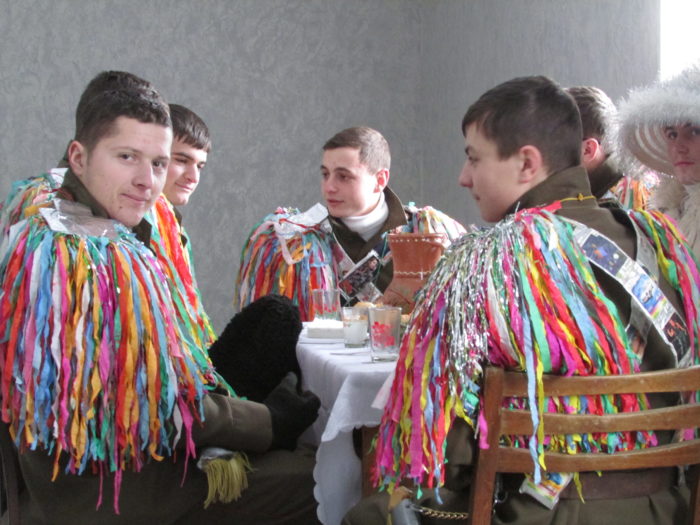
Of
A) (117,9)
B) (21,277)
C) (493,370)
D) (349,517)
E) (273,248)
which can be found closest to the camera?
(493,370)

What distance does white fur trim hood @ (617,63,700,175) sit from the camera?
167 centimetres

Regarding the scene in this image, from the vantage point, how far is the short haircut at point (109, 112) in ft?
5.33

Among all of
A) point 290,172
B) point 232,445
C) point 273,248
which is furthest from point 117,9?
point 232,445

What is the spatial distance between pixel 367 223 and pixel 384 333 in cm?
122

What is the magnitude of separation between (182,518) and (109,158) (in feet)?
2.33

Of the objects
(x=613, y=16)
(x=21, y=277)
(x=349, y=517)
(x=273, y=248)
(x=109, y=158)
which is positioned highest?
(x=613, y=16)

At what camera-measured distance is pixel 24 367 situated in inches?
54.8

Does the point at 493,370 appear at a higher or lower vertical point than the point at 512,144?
lower

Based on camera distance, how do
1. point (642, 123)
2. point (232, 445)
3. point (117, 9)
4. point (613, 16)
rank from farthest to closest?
point (117, 9)
point (613, 16)
point (642, 123)
point (232, 445)

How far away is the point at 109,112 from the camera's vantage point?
5.34ft

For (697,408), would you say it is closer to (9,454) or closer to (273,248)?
(9,454)

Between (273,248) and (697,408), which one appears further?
(273,248)

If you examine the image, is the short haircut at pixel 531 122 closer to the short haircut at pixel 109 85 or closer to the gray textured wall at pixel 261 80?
the short haircut at pixel 109 85

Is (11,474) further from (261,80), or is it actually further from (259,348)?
(261,80)
